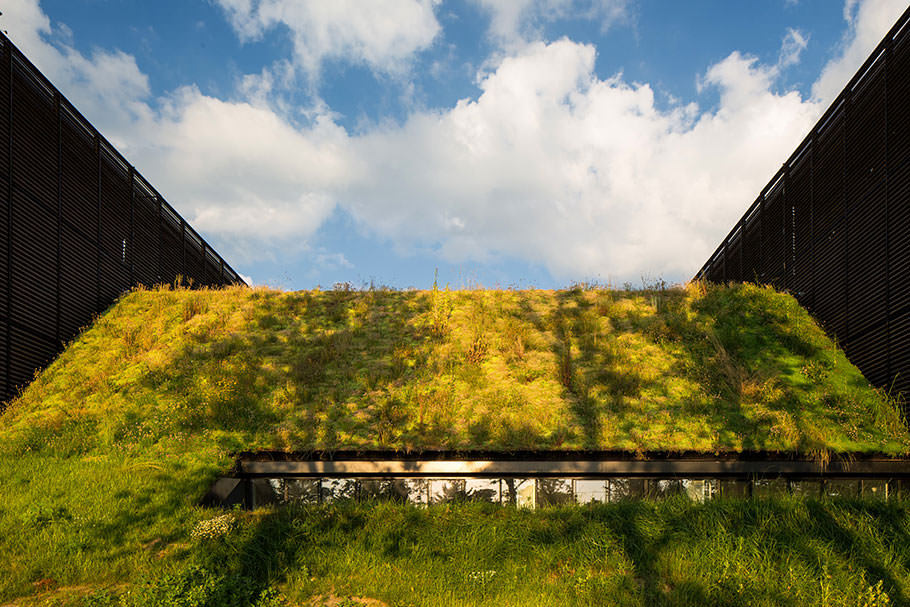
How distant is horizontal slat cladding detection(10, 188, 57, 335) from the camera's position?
14125 mm

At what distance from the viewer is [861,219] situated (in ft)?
46.1

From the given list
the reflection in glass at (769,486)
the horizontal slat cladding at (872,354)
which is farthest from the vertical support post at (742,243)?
the reflection in glass at (769,486)

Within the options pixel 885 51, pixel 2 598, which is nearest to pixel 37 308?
pixel 2 598

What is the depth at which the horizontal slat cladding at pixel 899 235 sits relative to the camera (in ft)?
39.6

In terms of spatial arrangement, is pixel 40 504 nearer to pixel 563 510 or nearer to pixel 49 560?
pixel 49 560

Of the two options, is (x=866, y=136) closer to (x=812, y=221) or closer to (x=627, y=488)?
(x=812, y=221)

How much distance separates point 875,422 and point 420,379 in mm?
10472

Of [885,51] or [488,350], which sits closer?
[885,51]

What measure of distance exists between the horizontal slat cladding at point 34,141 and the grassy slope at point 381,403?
180 inches

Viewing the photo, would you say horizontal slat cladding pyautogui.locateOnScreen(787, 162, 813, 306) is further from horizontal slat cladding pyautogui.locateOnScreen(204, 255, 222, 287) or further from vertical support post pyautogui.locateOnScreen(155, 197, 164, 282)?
horizontal slat cladding pyautogui.locateOnScreen(204, 255, 222, 287)

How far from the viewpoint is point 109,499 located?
9977mm

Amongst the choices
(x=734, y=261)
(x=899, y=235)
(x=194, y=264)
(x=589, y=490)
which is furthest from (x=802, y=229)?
(x=194, y=264)

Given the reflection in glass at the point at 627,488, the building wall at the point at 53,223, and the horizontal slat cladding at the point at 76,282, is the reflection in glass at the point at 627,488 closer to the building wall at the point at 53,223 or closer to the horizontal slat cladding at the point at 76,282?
the building wall at the point at 53,223

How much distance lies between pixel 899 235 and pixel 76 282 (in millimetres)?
22488
